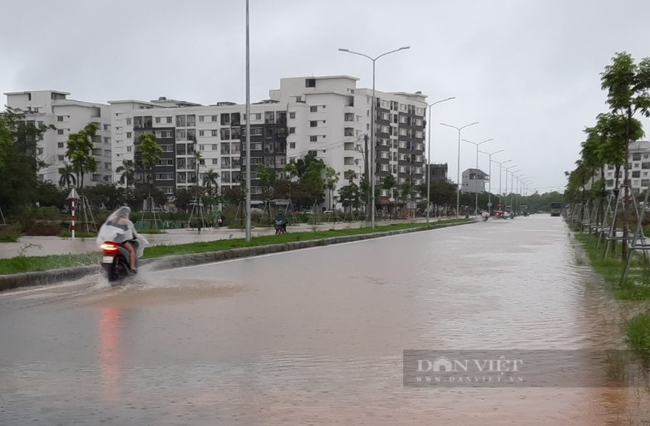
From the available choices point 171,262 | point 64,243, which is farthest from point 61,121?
point 171,262

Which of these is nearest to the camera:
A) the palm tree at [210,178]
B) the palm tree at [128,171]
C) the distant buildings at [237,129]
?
the palm tree at [210,178]

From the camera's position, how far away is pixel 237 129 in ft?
385

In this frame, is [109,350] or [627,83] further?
[627,83]

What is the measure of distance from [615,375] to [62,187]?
116 m

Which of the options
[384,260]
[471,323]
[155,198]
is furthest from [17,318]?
[155,198]

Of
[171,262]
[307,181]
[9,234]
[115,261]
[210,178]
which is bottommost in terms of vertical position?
[171,262]

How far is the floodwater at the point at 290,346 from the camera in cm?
567

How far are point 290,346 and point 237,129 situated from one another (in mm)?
110742

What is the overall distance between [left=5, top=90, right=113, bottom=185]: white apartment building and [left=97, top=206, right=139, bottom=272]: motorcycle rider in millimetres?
113460

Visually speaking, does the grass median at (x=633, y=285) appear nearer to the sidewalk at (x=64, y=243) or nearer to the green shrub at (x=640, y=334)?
the green shrub at (x=640, y=334)

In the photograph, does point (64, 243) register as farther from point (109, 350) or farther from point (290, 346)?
point (290, 346)

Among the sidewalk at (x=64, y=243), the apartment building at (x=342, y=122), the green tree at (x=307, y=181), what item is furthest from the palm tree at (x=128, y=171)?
the sidewalk at (x=64, y=243)

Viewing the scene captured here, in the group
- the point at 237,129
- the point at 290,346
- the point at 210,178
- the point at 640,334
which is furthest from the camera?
the point at 237,129

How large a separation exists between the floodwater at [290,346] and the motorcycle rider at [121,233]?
2.00ft
